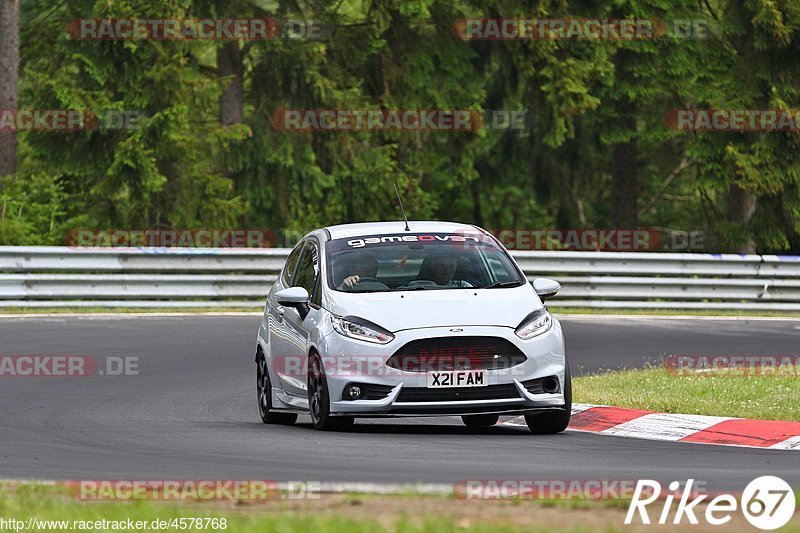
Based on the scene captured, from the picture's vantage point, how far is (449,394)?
471 inches

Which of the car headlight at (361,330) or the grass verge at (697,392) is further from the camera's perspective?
the grass verge at (697,392)

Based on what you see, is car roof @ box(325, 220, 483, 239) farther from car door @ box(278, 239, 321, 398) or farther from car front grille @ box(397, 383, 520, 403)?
car front grille @ box(397, 383, 520, 403)

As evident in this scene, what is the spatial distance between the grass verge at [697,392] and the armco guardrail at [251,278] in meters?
10.0

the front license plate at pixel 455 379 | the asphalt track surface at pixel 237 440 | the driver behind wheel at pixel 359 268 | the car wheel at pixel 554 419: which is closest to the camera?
the asphalt track surface at pixel 237 440

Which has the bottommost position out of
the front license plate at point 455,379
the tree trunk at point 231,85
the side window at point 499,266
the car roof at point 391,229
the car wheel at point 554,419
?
the car wheel at point 554,419

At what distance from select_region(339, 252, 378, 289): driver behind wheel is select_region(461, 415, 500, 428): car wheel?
1.44 meters

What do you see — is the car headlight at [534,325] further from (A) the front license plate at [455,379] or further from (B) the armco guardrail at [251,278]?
(B) the armco guardrail at [251,278]

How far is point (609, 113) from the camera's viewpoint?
35688 mm

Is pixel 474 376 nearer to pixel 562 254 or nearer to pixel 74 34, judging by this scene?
pixel 562 254

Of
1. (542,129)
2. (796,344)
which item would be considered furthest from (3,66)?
(796,344)

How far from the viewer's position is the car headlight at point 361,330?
1205 cm

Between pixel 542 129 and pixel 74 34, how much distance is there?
1052 cm

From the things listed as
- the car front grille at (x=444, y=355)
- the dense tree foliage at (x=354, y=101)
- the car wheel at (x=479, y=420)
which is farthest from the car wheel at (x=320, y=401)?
the dense tree foliage at (x=354, y=101)

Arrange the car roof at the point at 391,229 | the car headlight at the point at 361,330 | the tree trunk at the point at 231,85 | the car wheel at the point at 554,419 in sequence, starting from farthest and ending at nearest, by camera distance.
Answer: the tree trunk at the point at 231,85 → the car roof at the point at 391,229 → the car wheel at the point at 554,419 → the car headlight at the point at 361,330
